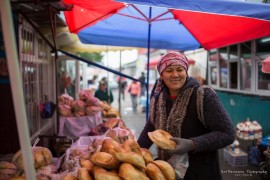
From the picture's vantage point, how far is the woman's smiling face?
203cm

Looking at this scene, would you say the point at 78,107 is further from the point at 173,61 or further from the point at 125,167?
the point at 125,167

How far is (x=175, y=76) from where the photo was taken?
6.62 ft

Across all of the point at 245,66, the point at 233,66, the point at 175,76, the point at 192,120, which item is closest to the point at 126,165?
the point at 192,120

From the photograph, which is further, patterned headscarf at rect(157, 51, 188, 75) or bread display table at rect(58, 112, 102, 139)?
bread display table at rect(58, 112, 102, 139)

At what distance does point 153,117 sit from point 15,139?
2.45 meters

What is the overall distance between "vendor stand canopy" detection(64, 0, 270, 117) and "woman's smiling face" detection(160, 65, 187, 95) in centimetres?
62

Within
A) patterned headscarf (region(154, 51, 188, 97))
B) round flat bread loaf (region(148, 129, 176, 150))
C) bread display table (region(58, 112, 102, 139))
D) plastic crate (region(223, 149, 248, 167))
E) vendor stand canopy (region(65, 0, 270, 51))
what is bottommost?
plastic crate (region(223, 149, 248, 167))

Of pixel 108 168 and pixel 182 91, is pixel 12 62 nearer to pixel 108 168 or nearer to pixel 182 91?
pixel 108 168

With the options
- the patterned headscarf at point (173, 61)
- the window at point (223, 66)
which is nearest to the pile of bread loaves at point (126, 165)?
the patterned headscarf at point (173, 61)

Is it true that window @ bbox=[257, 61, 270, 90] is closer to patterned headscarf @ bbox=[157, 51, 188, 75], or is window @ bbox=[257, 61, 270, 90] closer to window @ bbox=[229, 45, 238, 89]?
window @ bbox=[229, 45, 238, 89]

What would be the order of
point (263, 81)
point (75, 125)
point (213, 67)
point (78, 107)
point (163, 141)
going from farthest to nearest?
point (213, 67) < point (263, 81) < point (78, 107) < point (75, 125) < point (163, 141)

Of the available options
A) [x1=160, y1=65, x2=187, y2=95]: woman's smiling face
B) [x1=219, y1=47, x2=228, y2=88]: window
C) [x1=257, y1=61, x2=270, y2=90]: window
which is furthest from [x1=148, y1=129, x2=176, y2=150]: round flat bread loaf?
[x1=219, y1=47, x2=228, y2=88]: window

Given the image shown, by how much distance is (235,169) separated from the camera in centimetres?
561

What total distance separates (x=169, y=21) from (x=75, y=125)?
2.57 metres
